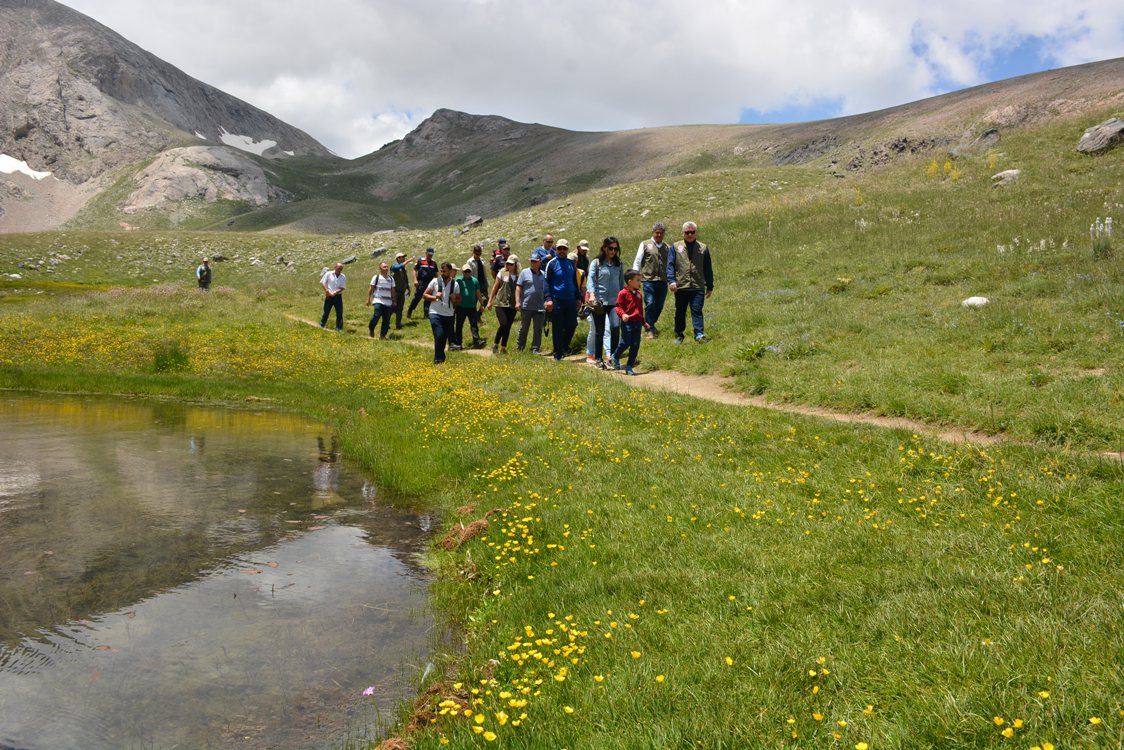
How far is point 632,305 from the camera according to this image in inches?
652

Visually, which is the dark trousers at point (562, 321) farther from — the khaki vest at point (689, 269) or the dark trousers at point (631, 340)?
the khaki vest at point (689, 269)

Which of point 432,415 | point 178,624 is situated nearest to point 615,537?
point 178,624

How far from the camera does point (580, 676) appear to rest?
177 inches

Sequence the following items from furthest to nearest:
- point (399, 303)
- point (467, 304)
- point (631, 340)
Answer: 1. point (399, 303)
2. point (467, 304)
3. point (631, 340)

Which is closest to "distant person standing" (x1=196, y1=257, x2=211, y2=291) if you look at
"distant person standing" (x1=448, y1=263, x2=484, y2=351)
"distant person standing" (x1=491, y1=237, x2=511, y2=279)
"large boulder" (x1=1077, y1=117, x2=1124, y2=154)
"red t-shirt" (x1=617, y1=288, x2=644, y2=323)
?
"distant person standing" (x1=448, y1=263, x2=484, y2=351)

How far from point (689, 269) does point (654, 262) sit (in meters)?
1.40

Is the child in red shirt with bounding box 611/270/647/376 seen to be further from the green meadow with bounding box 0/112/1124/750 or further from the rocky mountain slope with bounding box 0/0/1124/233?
the rocky mountain slope with bounding box 0/0/1124/233

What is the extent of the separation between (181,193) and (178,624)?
153322 millimetres

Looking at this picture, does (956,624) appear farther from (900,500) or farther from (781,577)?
(900,500)

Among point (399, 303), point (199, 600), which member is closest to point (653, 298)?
point (399, 303)

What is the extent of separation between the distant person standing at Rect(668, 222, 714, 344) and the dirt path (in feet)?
6.60

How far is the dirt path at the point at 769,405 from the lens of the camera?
930cm

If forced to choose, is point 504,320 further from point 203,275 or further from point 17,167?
point 17,167

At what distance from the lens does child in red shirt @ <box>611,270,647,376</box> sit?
16542mm
